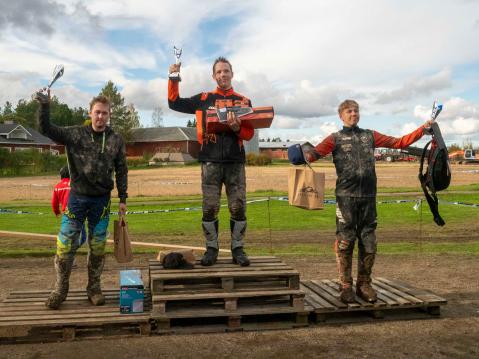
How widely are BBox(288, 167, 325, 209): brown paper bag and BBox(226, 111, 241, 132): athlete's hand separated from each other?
850 millimetres

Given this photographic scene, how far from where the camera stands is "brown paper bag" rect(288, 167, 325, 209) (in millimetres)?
5996

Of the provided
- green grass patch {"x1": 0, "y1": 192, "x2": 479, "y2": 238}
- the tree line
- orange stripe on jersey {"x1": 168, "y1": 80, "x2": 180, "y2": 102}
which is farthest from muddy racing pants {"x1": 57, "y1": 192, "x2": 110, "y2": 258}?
the tree line

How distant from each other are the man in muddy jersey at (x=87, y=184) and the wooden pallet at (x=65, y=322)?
244 mm

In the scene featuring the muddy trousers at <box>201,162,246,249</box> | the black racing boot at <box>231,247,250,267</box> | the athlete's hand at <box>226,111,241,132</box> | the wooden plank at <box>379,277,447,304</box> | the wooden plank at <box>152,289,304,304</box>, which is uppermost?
the athlete's hand at <box>226,111,241,132</box>

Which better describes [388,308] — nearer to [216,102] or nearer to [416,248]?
[216,102]

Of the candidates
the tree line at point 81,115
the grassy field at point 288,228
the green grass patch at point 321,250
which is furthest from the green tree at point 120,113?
the green grass patch at point 321,250

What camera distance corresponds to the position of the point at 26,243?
41.5 feet

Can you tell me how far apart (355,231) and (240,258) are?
1436 mm

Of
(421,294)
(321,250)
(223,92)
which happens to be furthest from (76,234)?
(321,250)

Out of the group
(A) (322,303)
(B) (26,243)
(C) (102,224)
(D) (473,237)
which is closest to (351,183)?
(A) (322,303)

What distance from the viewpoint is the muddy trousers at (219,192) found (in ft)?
20.5

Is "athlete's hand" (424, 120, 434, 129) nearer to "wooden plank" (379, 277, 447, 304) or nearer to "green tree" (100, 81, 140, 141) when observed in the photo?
"wooden plank" (379, 277, 447, 304)

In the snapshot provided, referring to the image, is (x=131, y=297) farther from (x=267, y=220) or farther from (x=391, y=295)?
(x=267, y=220)

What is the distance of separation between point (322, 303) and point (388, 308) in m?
0.77
